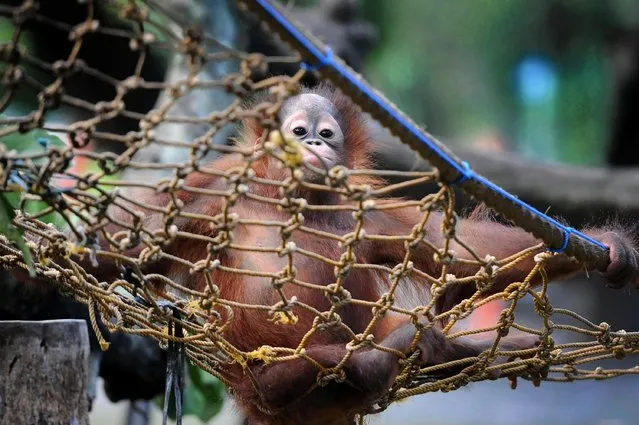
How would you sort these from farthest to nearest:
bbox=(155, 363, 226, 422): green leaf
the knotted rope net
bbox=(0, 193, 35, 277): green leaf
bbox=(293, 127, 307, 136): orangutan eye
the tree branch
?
the tree branch < bbox=(155, 363, 226, 422): green leaf < bbox=(293, 127, 307, 136): orangutan eye < bbox=(0, 193, 35, 277): green leaf < the knotted rope net

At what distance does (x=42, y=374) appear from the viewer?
2.21 metres

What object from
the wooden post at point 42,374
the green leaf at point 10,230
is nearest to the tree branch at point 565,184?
the wooden post at point 42,374

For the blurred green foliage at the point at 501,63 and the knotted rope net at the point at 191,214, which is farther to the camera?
the blurred green foliage at the point at 501,63

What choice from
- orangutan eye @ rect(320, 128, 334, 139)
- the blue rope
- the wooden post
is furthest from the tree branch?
the blue rope

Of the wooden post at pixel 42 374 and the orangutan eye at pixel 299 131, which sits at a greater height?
the orangutan eye at pixel 299 131

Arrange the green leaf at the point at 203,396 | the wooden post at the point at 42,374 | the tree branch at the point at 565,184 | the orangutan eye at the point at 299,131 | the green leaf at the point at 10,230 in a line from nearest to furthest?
the green leaf at the point at 10,230
the wooden post at the point at 42,374
the orangutan eye at the point at 299,131
the green leaf at the point at 203,396
the tree branch at the point at 565,184

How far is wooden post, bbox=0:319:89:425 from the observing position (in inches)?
85.9

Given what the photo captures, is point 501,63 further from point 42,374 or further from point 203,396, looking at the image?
point 42,374

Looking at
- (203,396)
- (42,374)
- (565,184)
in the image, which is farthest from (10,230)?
(565,184)

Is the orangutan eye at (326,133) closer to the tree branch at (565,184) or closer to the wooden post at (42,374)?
the wooden post at (42,374)

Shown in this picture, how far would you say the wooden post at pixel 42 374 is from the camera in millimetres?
2182

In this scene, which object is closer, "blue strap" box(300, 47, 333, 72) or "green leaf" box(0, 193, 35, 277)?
"blue strap" box(300, 47, 333, 72)

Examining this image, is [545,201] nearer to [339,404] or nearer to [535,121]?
[339,404]

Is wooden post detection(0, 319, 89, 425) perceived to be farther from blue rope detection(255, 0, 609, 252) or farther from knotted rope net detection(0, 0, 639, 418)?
blue rope detection(255, 0, 609, 252)
